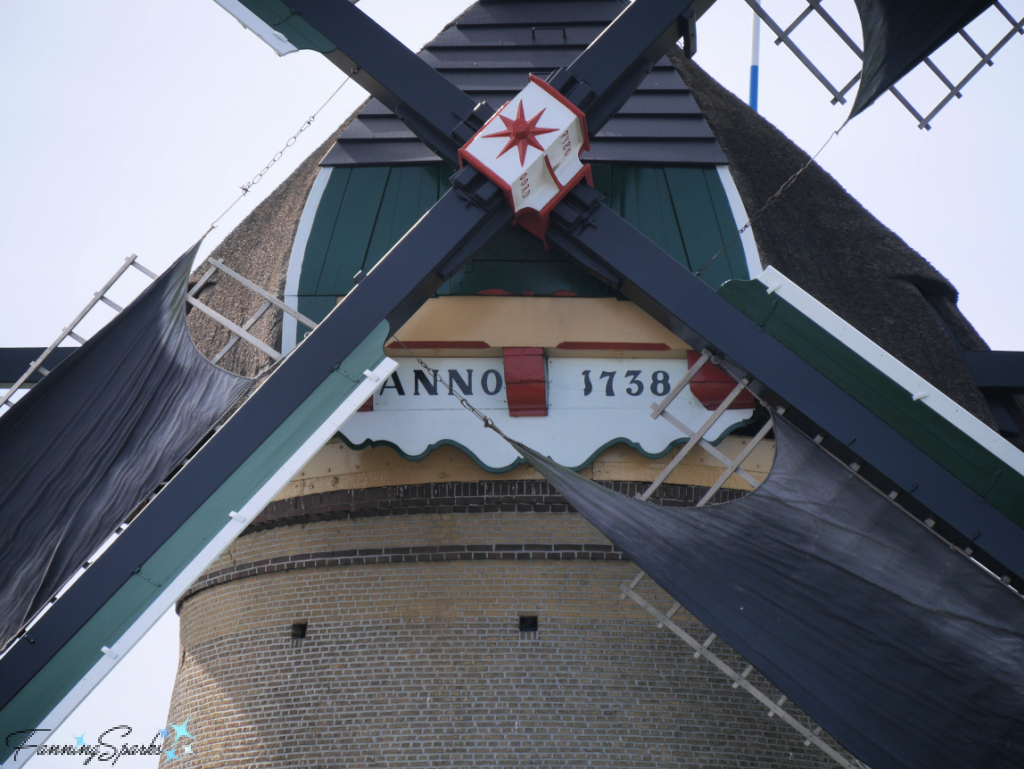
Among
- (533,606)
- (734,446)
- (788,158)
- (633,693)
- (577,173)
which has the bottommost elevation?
(633,693)

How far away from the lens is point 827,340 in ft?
19.3

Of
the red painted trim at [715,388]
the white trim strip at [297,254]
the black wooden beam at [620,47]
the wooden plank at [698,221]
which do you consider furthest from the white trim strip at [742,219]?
the white trim strip at [297,254]

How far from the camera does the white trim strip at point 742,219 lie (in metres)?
6.81

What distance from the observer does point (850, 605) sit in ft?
17.8

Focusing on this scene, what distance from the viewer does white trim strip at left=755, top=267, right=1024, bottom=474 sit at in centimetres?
570

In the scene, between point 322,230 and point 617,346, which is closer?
point 617,346

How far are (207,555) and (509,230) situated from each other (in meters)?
2.73

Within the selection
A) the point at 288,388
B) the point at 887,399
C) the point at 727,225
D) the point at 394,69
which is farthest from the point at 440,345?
the point at 887,399

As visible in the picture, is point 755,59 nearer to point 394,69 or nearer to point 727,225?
point 727,225

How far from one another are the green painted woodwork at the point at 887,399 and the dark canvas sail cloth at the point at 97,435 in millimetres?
3063

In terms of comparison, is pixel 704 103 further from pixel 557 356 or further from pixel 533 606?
pixel 533 606

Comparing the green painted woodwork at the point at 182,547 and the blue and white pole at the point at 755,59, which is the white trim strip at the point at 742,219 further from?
the blue and white pole at the point at 755,59

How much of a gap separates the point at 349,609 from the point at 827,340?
3414mm

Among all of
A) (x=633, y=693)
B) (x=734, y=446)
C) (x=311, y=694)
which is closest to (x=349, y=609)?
(x=311, y=694)
